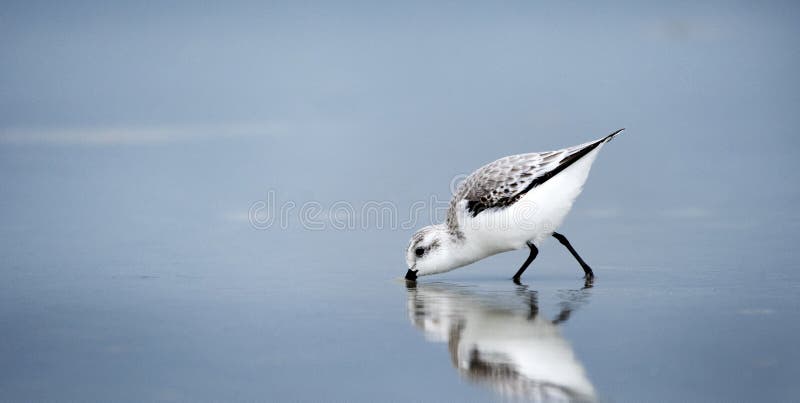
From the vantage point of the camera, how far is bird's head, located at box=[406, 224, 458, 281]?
39.4ft

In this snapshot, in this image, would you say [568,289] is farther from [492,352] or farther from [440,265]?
[492,352]

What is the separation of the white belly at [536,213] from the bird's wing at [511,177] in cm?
9

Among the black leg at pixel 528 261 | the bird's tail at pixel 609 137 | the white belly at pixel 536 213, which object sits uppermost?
the bird's tail at pixel 609 137

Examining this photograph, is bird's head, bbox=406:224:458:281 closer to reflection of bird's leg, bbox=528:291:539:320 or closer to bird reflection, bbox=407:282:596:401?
bird reflection, bbox=407:282:596:401

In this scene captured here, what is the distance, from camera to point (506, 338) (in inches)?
327

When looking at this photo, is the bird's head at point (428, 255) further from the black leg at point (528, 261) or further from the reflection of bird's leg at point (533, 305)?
the reflection of bird's leg at point (533, 305)

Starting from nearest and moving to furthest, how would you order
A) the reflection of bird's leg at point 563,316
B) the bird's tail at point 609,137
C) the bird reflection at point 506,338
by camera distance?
the bird reflection at point 506,338 → the reflection of bird's leg at point 563,316 → the bird's tail at point 609,137

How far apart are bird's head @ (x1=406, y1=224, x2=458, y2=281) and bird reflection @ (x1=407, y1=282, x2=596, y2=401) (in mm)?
606

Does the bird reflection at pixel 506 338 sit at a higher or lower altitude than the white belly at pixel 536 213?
lower

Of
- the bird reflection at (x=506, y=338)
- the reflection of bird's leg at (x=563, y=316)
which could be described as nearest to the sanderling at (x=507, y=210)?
the bird reflection at (x=506, y=338)

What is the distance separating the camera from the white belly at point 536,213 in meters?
11.6

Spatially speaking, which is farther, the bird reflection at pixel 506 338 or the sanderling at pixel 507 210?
the sanderling at pixel 507 210

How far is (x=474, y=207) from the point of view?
11922 mm

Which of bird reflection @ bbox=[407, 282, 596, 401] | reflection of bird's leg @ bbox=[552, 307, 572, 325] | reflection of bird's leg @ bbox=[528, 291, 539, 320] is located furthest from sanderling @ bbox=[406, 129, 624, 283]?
reflection of bird's leg @ bbox=[552, 307, 572, 325]
